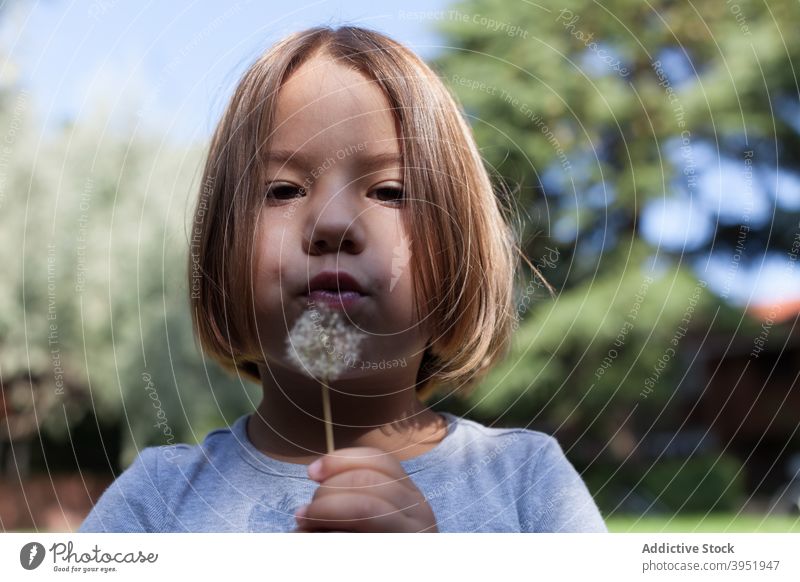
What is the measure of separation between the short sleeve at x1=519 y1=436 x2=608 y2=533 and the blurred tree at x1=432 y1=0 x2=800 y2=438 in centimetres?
132

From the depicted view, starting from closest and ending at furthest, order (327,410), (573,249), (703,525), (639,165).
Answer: (327,410), (703,525), (573,249), (639,165)

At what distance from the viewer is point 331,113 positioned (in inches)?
21.4

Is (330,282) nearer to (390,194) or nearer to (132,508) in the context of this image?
(390,194)

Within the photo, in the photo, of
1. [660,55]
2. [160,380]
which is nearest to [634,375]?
[660,55]

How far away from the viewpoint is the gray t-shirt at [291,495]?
1.94 feet

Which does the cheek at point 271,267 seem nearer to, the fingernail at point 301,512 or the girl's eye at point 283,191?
the girl's eye at point 283,191

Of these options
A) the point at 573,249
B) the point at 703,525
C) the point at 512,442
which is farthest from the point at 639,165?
the point at 512,442

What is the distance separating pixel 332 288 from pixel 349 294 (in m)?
0.01

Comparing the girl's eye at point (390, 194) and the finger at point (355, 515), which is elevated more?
the girl's eye at point (390, 194)

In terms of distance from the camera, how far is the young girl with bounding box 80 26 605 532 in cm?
55

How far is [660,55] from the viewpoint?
2.28 metres

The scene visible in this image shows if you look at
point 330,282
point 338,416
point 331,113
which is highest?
point 331,113
